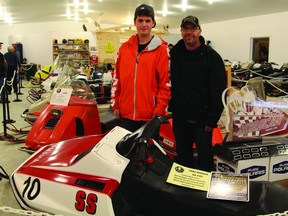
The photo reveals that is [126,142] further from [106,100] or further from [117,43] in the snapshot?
[117,43]

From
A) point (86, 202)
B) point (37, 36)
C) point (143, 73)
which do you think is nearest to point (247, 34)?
point (37, 36)

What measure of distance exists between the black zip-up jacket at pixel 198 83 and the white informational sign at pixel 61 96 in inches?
57.1

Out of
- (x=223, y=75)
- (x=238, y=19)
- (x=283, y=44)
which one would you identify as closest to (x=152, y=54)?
(x=223, y=75)

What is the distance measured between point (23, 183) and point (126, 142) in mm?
532

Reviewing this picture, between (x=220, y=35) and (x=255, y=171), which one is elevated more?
(x=220, y=35)

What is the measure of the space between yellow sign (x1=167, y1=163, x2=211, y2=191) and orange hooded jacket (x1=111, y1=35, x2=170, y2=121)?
0.84 meters

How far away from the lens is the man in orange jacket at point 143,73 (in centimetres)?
222

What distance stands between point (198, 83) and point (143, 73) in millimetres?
398

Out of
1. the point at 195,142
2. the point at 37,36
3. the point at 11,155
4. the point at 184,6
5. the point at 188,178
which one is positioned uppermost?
the point at 184,6

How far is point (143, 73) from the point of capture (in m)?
2.24

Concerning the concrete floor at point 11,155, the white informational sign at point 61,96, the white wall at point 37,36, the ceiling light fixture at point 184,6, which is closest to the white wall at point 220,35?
the white wall at point 37,36

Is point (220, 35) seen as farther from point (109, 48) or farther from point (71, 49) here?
point (71, 49)

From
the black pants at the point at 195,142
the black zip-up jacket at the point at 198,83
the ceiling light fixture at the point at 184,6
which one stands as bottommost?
the black pants at the point at 195,142

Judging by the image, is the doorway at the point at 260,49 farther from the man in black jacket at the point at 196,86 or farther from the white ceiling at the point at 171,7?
the man in black jacket at the point at 196,86
